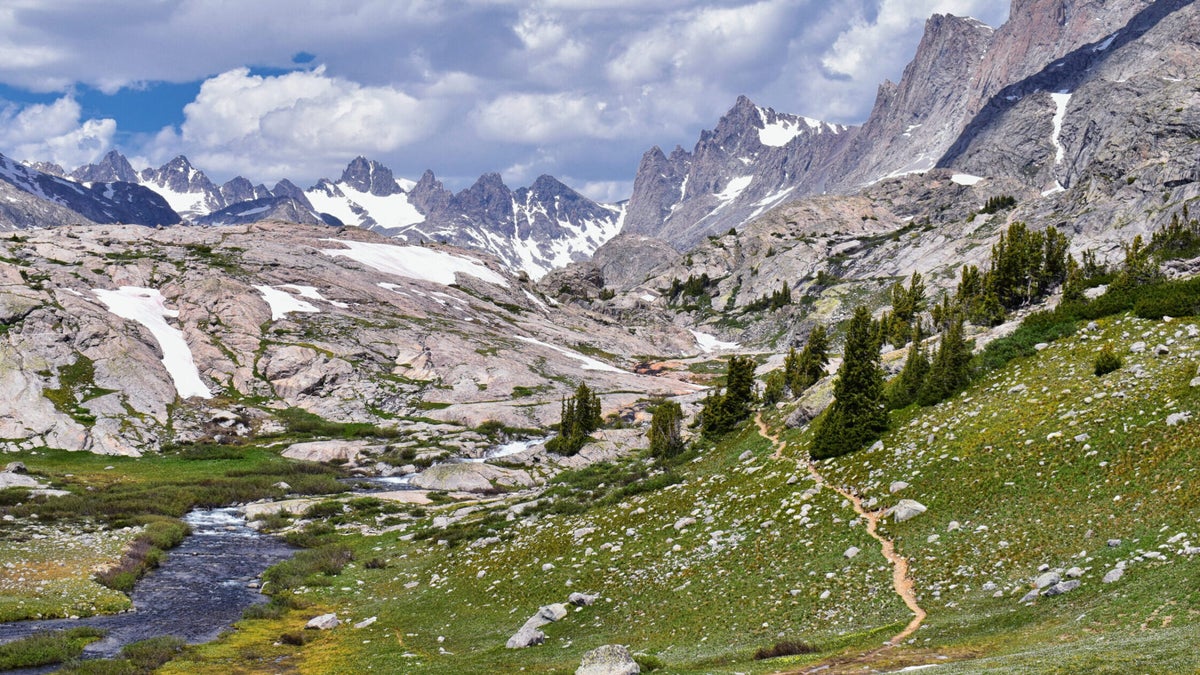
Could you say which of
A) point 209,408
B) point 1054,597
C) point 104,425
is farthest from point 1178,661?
point 209,408

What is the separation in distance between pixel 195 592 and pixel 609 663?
36.9m

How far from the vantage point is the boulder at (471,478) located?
277 feet

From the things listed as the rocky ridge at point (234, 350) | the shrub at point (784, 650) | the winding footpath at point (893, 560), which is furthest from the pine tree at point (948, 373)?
the rocky ridge at point (234, 350)

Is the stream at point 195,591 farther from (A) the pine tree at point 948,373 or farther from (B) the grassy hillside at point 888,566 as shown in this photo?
(A) the pine tree at point 948,373

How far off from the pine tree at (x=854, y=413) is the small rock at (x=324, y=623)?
2649 centimetres

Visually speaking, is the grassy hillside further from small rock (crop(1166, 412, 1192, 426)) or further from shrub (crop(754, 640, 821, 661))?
shrub (crop(754, 640, 821, 661))

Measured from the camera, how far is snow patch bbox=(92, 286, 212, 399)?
119 meters

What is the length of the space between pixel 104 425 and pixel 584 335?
388ft

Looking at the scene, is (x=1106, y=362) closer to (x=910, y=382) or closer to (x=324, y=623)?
(x=910, y=382)

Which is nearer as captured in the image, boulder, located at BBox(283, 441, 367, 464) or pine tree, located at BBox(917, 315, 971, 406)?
pine tree, located at BBox(917, 315, 971, 406)

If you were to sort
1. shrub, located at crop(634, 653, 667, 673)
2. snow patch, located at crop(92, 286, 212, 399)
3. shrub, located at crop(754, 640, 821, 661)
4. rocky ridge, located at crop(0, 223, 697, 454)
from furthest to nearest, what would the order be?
snow patch, located at crop(92, 286, 212, 399), rocky ridge, located at crop(0, 223, 697, 454), shrub, located at crop(634, 653, 667, 673), shrub, located at crop(754, 640, 821, 661)

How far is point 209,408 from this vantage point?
113 m

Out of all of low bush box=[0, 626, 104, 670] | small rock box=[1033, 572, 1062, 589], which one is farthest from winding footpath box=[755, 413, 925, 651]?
low bush box=[0, 626, 104, 670]

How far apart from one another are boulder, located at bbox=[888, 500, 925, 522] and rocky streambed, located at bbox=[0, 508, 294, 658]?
108 ft
